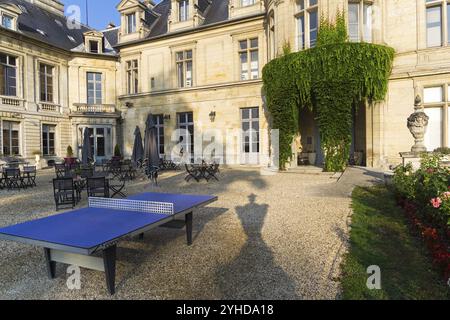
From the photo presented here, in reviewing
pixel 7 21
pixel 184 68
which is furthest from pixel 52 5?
pixel 184 68

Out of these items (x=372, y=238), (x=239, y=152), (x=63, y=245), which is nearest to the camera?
(x=63, y=245)

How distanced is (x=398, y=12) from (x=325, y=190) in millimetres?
9415

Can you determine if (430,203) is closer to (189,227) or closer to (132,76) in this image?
(189,227)

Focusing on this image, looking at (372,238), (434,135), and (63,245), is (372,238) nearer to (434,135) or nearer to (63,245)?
(63,245)

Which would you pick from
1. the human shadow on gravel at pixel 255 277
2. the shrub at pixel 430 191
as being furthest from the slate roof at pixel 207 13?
the human shadow on gravel at pixel 255 277

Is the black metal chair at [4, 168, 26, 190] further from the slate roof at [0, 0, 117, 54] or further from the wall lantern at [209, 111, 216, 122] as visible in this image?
the slate roof at [0, 0, 117, 54]

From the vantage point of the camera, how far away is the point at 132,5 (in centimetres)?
2036

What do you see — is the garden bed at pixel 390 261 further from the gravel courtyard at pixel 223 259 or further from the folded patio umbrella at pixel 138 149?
the folded patio umbrella at pixel 138 149

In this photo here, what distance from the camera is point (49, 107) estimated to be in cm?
1966

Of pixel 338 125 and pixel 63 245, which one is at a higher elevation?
pixel 338 125

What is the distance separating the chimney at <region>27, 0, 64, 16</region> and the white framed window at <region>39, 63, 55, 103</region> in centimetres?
630

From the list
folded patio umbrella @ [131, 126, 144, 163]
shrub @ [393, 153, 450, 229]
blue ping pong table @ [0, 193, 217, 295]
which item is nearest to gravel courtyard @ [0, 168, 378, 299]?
blue ping pong table @ [0, 193, 217, 295]

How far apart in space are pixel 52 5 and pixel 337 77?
78.0ft

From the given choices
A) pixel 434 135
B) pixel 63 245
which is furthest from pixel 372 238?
pixel 434 135
